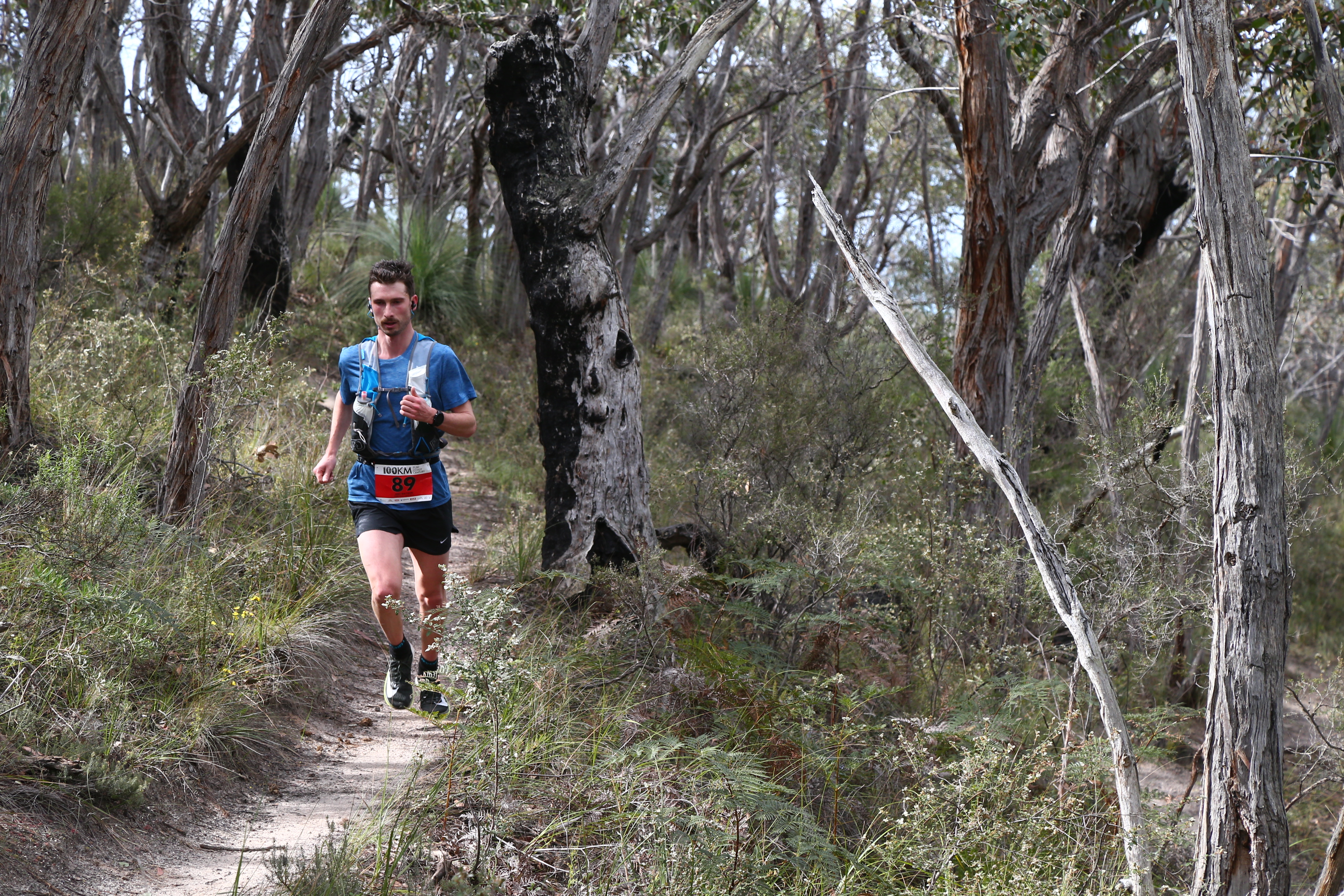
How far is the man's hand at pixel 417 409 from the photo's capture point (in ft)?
13.0

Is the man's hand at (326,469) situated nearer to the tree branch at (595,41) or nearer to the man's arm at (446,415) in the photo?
the man's arm at (446,415)

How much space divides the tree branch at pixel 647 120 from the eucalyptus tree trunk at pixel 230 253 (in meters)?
1.59

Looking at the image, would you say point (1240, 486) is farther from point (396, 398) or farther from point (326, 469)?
point (326, 469)

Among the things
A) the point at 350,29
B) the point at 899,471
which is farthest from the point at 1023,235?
the point at 350,29

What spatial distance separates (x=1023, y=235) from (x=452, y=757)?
561 centimetres

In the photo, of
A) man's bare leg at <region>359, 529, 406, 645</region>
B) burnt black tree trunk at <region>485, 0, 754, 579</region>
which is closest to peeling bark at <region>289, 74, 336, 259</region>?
burnt black tree trunk at <region>485, 0, 754, 579</region>

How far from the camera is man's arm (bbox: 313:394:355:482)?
4195mm

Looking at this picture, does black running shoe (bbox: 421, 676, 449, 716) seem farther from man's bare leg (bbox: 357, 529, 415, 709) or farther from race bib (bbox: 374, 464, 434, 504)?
race bib (bbox: 374, 464, 434, 504)

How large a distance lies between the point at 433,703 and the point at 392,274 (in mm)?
1772

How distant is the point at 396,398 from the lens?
4199 millimetres

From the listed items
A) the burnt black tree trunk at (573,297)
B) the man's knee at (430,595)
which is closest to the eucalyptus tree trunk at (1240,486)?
the burnt black tree trunk at (573,297)

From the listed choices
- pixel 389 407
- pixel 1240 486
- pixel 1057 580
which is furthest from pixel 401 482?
pixel 1240 486

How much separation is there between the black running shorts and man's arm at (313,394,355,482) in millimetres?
168

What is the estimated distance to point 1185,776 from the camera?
808 centimetres
